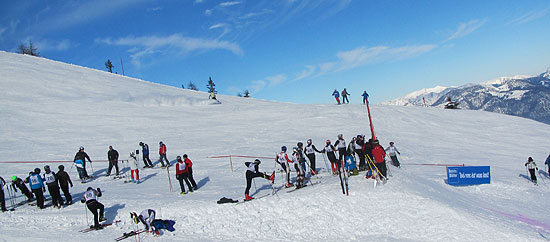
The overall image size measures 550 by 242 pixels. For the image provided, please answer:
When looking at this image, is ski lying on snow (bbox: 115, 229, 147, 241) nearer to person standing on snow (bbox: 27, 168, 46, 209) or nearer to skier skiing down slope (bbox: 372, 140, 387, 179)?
person standing on snow (bbox: 27, 168, 46, 209)

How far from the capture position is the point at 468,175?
15.6 metres

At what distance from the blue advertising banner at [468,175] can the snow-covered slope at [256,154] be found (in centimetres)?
34

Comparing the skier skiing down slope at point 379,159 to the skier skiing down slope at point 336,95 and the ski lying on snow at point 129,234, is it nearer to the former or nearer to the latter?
the ski lying on snow at point 129,234

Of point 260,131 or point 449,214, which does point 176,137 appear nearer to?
point 260,131

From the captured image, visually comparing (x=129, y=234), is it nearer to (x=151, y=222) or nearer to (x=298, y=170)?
(x=151, y=222)

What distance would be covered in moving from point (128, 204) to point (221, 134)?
15.0 m

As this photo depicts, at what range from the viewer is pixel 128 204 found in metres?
12.3

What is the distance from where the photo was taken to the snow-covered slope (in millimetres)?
10383

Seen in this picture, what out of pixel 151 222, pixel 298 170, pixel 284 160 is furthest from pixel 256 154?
pixel 151 222

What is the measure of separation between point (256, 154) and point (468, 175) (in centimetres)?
1241

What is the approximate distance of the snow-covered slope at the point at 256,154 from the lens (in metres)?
10.4

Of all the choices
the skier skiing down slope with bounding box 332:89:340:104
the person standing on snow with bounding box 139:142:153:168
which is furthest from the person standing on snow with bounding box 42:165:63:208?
the skier skiing down slope with bounding box 332:89:340:104

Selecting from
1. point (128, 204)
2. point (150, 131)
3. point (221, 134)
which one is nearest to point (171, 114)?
point (150, 131)

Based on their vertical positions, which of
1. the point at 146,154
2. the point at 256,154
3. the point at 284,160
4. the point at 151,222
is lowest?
the point at 151,222
